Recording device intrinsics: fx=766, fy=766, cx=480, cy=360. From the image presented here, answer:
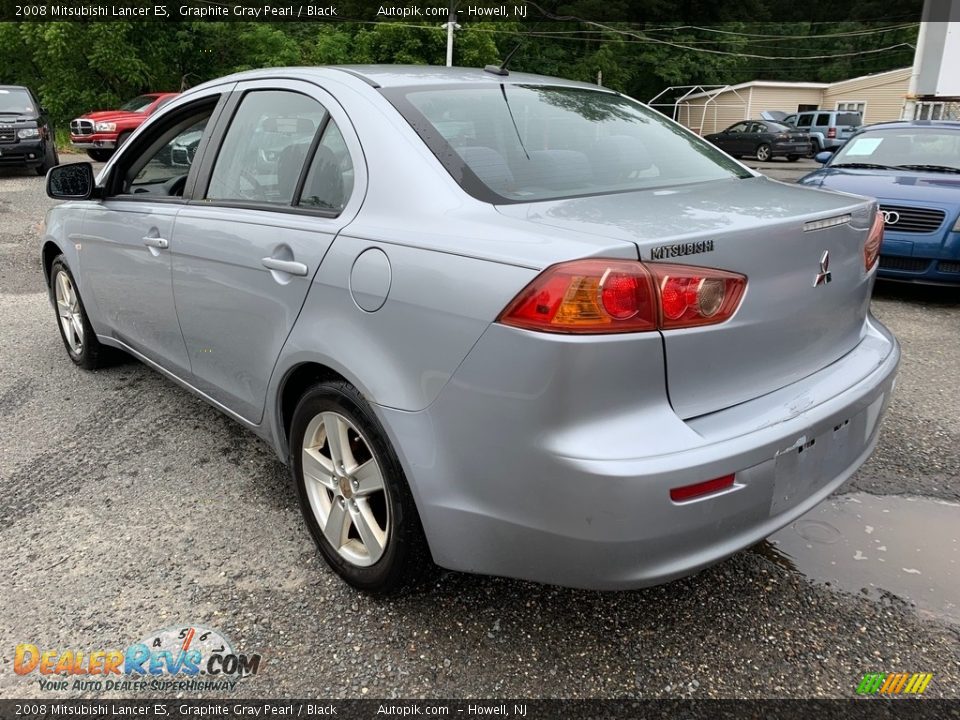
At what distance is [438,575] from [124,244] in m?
2.17

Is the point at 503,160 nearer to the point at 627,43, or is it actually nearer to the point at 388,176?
the point at 388,176

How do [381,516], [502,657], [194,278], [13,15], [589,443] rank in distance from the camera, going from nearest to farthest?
[589,443] < [502,657] < [381,516] < [194,278] < [13,15]

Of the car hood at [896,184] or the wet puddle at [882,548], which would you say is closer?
the wet puddle at [882,548]

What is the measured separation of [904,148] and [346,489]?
22.8 ft

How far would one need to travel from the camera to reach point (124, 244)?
3.44 m

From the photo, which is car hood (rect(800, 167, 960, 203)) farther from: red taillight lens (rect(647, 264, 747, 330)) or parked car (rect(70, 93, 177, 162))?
parked car (rect(70, 93, 177, 162))

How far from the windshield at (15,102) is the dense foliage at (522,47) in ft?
28.6

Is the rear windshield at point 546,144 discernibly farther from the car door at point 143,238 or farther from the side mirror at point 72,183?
the side mirror at point 72,183

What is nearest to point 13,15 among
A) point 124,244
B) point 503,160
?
point 124,244

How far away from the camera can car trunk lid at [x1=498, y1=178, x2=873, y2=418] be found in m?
1.85

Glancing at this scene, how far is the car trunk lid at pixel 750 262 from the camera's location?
1848 millimetres

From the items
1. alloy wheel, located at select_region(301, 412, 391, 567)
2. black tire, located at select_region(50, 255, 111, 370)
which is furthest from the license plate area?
black tire, located at select_region(50, 255, 111, 370)

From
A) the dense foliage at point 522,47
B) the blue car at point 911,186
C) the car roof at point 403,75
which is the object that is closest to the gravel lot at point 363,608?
the car roof at point 403,75

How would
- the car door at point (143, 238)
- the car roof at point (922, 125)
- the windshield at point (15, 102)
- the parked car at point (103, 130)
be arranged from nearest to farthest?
the car door at point (143, 238) < the car roof at point (922, 125) < the windshield at point (15, 102) < the parked car at point (103, 130)
